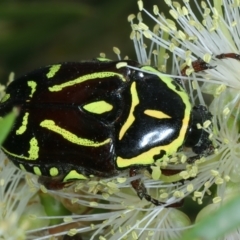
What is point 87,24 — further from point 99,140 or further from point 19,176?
point 99,140

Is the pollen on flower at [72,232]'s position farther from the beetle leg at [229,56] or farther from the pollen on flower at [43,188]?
the beetle leg at [229,56]

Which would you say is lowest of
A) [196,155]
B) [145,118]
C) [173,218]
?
[173,218]

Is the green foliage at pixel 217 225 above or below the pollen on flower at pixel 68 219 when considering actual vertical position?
above

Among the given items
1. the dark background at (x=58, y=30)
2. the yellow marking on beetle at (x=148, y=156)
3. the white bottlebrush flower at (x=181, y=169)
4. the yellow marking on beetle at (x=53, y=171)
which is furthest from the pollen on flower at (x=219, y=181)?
the dark background at (x=58, y=30)


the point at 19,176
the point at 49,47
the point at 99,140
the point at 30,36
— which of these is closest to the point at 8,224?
the point at 99,140

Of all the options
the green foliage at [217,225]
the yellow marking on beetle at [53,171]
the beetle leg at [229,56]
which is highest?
the beetle leg at [229,56]

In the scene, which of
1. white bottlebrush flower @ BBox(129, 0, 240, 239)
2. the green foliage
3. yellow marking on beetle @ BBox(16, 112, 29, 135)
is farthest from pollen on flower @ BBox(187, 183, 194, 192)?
the green foliage

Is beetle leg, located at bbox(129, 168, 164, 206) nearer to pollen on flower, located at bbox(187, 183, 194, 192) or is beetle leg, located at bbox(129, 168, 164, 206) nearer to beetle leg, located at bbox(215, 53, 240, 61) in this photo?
pollen on flower, located at bbox(187, 183, 194, 192)

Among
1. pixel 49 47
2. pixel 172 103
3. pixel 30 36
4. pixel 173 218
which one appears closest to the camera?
pixel 172 103
